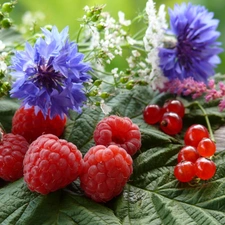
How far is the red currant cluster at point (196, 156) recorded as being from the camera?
73 cm

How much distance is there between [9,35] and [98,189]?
18.9 inches

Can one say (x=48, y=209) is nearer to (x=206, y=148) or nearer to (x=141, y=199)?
(x=141, y=199)

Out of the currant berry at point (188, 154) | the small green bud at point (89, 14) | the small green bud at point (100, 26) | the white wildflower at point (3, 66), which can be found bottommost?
the currant berry at point (188, 154)

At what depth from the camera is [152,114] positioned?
34.4 inches

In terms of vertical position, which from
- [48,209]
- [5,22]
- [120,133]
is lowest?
[48,209]

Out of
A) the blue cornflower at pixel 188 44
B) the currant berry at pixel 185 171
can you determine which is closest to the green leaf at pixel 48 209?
the currant berry at pixel 185 171

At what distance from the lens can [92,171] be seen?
27.5 inches

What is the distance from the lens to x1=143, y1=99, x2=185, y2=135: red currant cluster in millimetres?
856

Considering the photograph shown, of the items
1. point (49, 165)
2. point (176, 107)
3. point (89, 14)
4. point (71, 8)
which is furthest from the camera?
point (71, 8)

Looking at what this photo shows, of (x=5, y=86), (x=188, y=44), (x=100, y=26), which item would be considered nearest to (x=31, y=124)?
(x=5, y=86)

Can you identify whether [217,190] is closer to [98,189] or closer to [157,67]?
[98,189]

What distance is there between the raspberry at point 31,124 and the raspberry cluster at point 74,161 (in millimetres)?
24

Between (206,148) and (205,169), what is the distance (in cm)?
5

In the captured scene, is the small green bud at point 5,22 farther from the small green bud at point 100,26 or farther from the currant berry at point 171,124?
the currant berry at point 171,124
